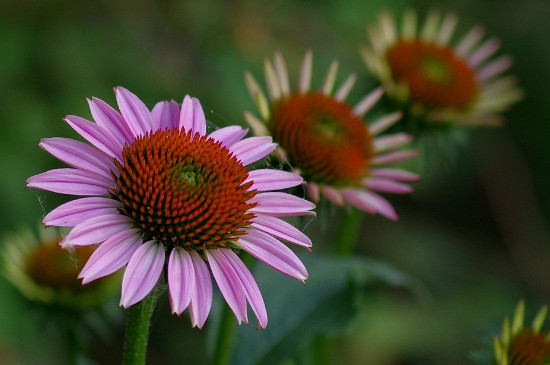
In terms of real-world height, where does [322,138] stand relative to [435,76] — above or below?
below

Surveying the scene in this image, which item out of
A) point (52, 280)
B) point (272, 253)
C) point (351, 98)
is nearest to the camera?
point (272, 253)

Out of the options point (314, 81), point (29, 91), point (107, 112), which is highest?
point (314, 81)

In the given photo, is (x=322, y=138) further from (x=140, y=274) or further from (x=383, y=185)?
(x=140, y=274)

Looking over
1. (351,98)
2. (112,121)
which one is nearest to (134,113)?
(112,121)

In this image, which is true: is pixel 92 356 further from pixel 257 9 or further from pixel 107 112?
pixel 107 112

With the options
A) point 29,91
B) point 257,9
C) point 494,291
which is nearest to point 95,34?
point 29,91

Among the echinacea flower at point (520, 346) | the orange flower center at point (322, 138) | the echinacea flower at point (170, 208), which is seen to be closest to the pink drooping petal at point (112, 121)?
the echinacea flower at point (170, 208)

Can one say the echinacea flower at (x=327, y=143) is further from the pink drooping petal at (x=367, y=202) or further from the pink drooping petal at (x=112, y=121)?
the pink drooping petal at (x=112, y=121)

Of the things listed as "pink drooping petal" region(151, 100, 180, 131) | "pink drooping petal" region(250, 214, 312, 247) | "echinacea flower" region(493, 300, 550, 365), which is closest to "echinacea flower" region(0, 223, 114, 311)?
"pink drooping petal" region(151, 100, 180, 131)
